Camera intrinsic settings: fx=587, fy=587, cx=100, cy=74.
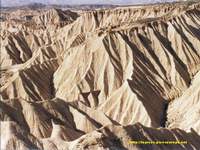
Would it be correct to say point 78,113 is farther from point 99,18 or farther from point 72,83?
point 99,18

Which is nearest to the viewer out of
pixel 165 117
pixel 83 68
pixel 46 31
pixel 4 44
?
pixel 165 117

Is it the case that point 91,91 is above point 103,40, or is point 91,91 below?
below

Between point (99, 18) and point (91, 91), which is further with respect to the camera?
point (99, 18)

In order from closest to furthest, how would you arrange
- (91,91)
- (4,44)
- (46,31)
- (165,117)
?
(165,117) → (91,91) → (4,44) → (46,31)

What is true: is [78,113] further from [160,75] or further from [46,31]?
[46,31]

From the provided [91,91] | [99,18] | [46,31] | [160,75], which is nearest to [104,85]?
[91,91]

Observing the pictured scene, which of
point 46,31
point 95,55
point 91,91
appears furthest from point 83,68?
point 46,31

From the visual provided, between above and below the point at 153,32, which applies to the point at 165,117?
below
